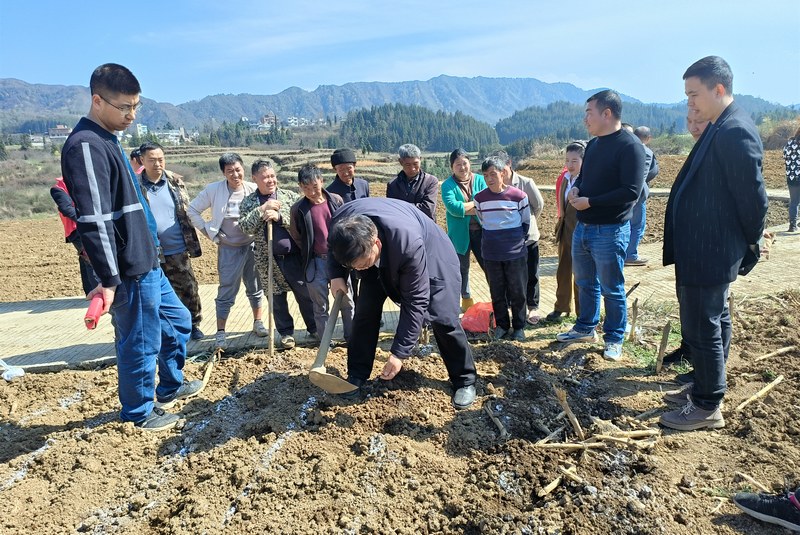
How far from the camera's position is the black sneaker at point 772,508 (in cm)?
212

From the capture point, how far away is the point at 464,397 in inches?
130

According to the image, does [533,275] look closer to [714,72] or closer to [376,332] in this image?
[376,332]

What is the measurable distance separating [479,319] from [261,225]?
84.3 inches

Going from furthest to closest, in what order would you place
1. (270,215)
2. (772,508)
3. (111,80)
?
(270,215) → (111,80) → (772,508)

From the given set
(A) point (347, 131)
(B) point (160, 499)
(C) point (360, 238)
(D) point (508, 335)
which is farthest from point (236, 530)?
(A) point (347, 131)

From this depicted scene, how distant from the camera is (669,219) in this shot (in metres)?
3.01

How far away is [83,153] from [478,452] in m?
2.69

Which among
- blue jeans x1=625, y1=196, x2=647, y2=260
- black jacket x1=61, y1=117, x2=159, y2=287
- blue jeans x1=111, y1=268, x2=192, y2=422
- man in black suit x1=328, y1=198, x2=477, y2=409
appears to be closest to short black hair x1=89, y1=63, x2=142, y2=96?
black jacket x1=61, y1=117, x2=159, y2=287

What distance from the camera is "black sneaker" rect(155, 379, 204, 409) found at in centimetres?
352

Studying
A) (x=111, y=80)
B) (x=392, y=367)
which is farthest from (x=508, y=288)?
(x=111, y=80)

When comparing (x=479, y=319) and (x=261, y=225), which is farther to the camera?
(x=479, y=319)

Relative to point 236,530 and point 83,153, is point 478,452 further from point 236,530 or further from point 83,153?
point 83,153

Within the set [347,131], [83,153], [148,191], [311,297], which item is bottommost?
[311,297]

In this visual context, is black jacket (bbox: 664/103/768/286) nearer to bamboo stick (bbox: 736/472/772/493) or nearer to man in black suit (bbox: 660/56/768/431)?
man in black suit (bbox: 660/56/768/431)
